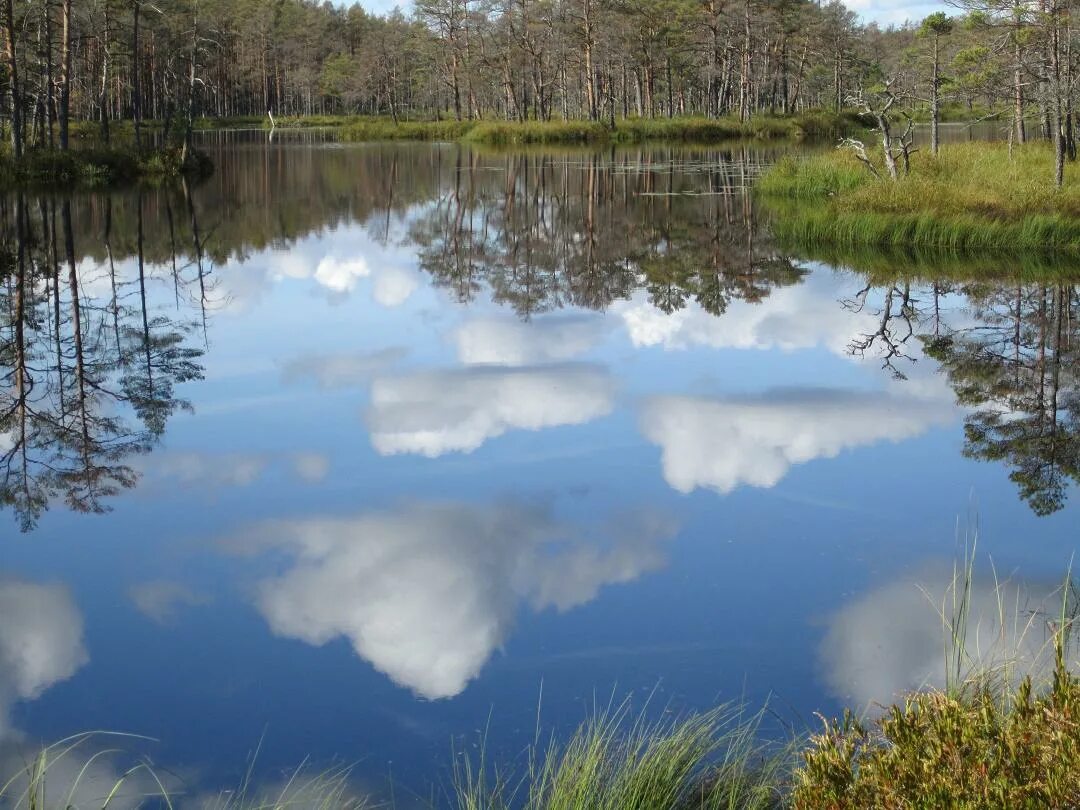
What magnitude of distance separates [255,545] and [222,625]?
3.42 ft

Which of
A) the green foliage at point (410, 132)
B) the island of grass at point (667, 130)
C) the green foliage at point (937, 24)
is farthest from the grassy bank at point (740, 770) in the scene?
the green foliage at point (410, 132)

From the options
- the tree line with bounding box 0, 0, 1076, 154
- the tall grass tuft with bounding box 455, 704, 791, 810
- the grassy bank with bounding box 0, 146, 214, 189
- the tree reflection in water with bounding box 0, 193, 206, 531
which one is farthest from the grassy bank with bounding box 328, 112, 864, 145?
the tall grass tuft with bounding box 455, 704, 791, 810

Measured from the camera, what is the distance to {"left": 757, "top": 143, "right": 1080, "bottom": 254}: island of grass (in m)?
16.6

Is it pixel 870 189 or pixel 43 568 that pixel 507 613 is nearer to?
pixel 43 568

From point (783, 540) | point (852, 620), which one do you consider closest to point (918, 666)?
point (852, 620)

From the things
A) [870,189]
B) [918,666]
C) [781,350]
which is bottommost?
[918,666]

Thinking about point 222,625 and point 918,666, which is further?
point 222,625

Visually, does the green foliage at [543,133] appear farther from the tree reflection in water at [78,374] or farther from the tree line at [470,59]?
the tree reflection in water at [78,374]

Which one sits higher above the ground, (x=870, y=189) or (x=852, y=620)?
(x=870, y=189)

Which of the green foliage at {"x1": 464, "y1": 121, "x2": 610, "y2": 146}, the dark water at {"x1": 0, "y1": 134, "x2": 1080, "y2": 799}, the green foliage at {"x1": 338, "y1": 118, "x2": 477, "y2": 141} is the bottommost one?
the dark water at {"x1": 0, "y1": 134, "x2": 1080, "y2": 799}

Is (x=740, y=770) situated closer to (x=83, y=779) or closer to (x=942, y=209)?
(x=83, y=779)

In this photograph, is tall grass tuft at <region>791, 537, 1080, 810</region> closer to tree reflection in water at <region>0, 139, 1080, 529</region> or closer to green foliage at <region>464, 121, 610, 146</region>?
tree reflection in water at <region>0, 139, 1080, 529</region>

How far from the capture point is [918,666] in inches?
198

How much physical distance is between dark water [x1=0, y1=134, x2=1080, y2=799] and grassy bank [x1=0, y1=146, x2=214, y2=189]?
12656 millimetres
